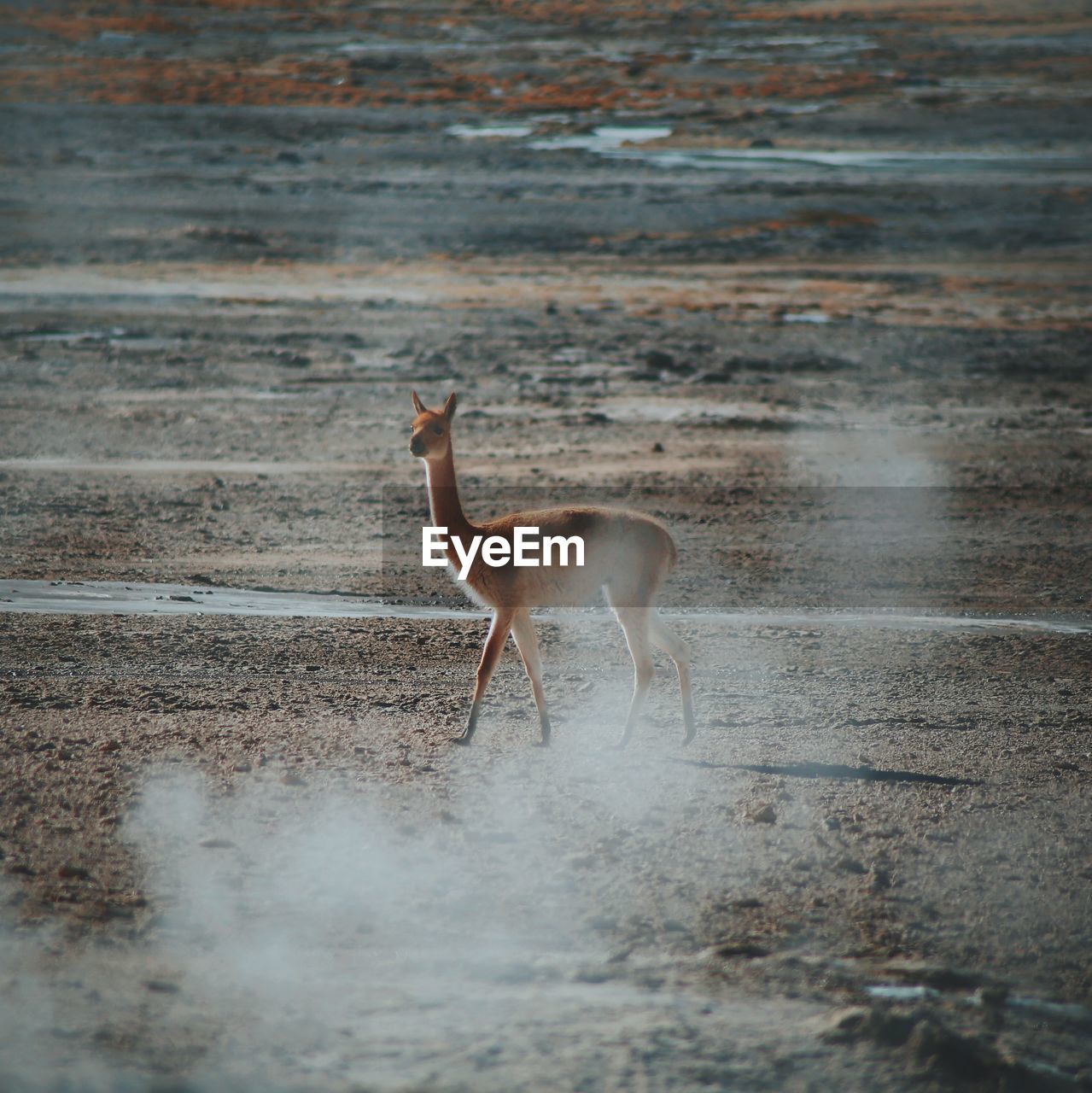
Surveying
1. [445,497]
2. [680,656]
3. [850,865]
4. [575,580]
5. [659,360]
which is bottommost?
[659,360]

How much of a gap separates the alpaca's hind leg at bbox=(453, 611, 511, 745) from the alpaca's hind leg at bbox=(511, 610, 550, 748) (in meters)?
0.06

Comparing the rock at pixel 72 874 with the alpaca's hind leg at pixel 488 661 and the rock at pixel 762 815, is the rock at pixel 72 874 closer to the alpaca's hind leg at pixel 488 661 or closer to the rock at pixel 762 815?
the alpaca's hind leg at pixel 488 661

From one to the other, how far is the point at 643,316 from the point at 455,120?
1534cm

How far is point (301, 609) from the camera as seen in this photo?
11328 mm

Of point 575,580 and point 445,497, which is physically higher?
point 445,497

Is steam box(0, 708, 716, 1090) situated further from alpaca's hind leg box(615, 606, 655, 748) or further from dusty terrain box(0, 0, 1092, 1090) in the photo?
alpaca's hind leg box(615, 606, 655, 748)

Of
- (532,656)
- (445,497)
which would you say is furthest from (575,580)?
(445,497)

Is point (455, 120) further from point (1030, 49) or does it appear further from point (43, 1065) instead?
point (43, 1065)

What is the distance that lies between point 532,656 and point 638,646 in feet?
1.86

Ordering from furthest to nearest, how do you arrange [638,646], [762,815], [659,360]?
[659,360]
[638,646]
[762,815]

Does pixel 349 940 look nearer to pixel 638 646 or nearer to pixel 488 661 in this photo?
pixel 488 661

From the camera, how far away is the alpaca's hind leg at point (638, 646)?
8.13 meters

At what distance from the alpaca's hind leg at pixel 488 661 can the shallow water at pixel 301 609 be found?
311 centimetres

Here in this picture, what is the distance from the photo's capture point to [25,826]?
6.71 metres
